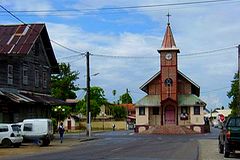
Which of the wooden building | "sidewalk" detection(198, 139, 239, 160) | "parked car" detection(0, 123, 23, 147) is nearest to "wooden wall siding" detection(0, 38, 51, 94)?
the wooden building

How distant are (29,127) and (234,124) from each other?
19.5 metres

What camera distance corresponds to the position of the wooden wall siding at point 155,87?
8119 cm

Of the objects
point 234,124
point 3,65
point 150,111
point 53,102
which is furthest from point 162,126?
point 234,124

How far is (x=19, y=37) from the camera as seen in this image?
47312 millimetres

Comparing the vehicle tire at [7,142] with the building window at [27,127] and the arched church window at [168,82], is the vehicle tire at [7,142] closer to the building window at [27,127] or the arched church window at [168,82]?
the building window at [27,127]

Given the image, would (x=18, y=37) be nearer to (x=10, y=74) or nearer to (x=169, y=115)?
(x=10, y=74)

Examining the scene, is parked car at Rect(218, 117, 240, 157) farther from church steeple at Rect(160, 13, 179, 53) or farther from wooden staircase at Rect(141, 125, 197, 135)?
church steeple at Rect(160, 13, 179, 53)

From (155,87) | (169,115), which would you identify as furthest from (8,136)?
(155,87)

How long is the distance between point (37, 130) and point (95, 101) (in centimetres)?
8304

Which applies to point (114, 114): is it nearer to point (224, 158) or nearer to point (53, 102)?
point (53, 102)

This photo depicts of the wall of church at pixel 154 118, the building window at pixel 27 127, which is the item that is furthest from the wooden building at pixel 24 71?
the wall of church at pixel 154 118

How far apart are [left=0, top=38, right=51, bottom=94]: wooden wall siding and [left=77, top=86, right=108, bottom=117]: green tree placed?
64.3 meters

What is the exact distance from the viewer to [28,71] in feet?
160

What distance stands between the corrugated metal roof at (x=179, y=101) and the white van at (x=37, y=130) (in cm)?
3997
